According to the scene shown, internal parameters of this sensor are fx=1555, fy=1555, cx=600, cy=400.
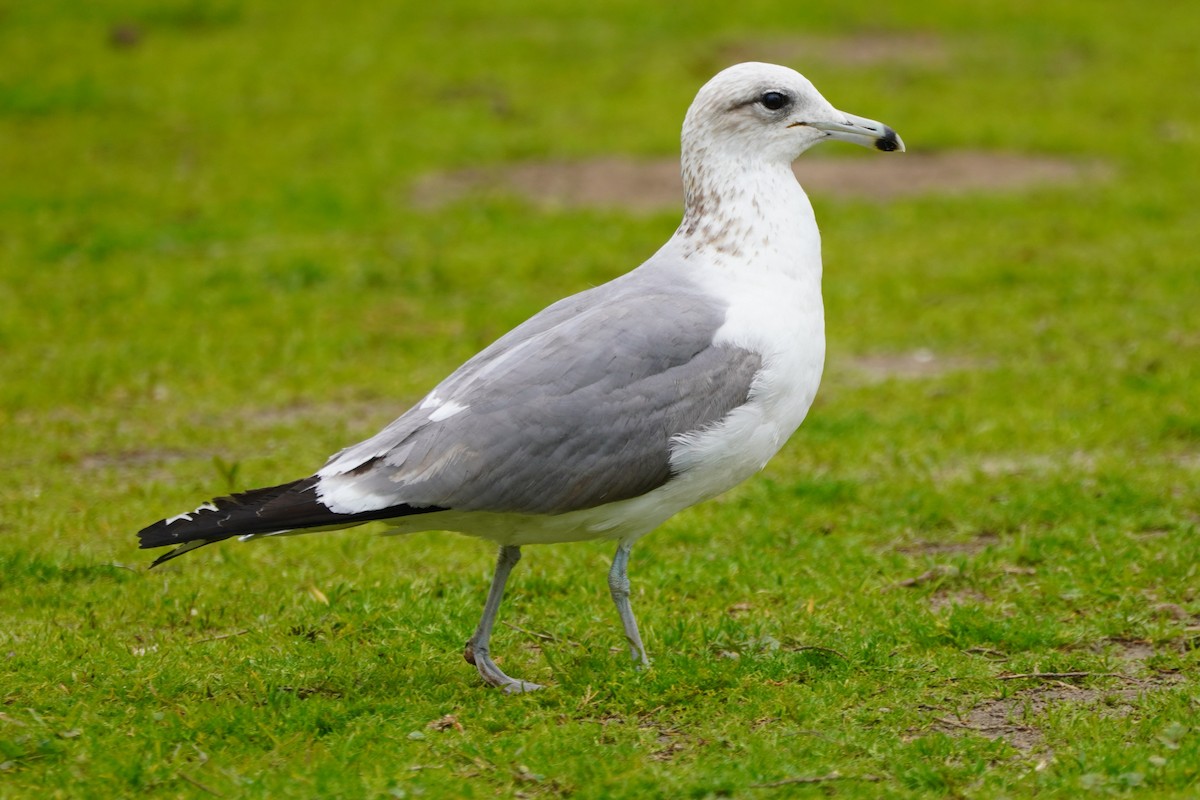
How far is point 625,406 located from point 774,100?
1.33m

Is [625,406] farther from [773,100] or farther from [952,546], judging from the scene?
[952,546]

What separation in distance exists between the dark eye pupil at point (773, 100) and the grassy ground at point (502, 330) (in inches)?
76.1

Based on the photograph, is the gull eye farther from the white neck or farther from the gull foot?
the gull foot

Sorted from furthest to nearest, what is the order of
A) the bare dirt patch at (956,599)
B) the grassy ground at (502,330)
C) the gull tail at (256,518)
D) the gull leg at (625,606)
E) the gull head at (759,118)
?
the bare dirt patch at (956,599) < the gull head at (759,118) < the gull leg at (625,606) < the grassy ground at (502,330) < the gull tail at (256,518)

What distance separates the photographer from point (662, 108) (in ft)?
50.7

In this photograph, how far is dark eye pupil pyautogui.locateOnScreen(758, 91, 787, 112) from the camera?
18.4 ft

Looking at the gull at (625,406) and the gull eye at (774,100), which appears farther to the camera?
the gull eye at (774,100)

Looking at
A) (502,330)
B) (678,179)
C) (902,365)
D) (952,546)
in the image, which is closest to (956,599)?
(952,546)

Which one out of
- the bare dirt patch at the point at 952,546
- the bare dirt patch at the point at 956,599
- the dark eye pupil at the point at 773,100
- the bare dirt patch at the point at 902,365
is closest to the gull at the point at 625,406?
the dark eye pupil at the point at 773,100

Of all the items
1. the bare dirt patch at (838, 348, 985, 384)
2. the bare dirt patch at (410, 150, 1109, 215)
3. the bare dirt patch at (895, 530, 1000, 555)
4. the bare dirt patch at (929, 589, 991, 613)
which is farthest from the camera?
the bare dirt patch at (410, 150, 1109, 215)

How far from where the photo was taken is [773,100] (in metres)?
5.63

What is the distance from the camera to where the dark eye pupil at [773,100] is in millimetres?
5617

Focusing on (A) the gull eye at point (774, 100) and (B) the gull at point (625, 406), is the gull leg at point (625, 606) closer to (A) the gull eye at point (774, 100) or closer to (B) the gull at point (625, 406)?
(B) the gull at point (625, 406)

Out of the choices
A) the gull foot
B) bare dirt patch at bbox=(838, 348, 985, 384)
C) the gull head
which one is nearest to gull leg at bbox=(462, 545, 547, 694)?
the gull foot
